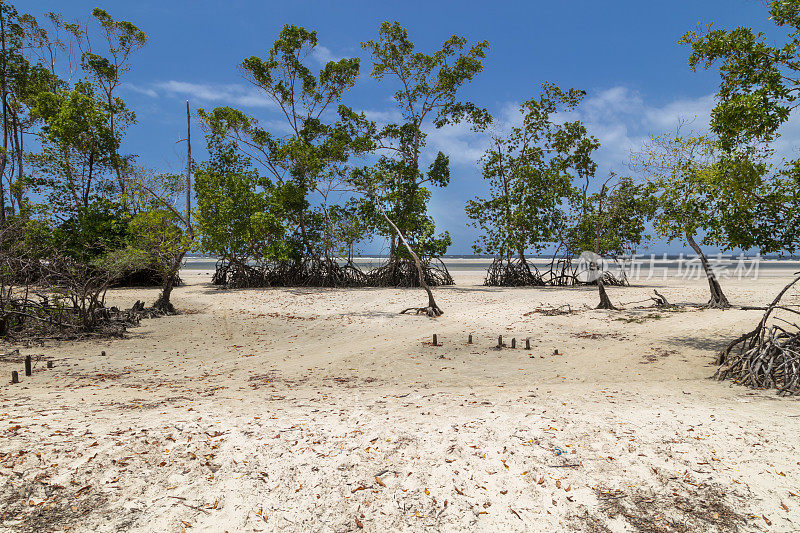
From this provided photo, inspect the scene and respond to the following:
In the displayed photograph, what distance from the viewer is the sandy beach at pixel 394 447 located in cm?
341

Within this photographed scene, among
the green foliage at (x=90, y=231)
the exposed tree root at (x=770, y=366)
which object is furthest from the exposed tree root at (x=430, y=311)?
the green foliage at (x=90, y=231)

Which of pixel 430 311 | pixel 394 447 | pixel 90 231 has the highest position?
pixel 90 231

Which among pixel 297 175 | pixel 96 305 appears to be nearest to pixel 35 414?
pixel 96 305

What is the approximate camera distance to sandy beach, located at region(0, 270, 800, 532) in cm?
341

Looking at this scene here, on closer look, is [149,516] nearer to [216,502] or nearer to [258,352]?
[216,502]

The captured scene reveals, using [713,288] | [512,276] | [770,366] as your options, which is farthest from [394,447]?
[512,276]

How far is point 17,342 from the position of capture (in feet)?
28.7

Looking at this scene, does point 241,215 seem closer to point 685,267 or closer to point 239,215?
point 239,215

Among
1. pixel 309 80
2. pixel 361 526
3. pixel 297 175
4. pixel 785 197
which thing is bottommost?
pixel 361 526

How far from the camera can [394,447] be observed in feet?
13.8

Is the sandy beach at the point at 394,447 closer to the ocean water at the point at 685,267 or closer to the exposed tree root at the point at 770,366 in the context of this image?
the exposed tree root at the point at 770,366

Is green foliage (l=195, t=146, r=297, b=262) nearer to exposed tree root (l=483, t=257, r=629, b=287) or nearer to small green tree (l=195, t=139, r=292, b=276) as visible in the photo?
small green tree (l=195, t=139, r=292, b=276)

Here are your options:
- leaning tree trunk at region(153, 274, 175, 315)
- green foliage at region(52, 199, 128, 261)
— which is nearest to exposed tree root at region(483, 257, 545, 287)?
leaning tree trunk at region(153, 274, 175, 315)

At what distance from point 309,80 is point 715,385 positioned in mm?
20224
